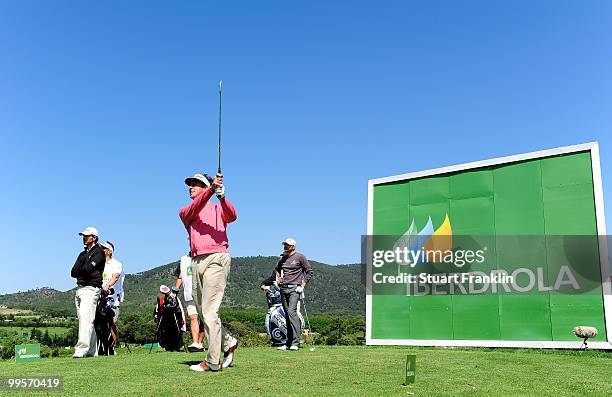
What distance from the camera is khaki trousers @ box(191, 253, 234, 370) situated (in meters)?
6.50

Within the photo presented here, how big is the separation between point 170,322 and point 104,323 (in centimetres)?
106

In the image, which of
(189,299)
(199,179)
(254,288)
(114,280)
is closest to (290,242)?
(189,299)

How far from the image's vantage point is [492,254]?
1320 centimetres

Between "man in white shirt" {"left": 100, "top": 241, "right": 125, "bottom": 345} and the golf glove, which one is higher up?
the golf glove

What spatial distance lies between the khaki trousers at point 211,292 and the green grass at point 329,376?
0.28m

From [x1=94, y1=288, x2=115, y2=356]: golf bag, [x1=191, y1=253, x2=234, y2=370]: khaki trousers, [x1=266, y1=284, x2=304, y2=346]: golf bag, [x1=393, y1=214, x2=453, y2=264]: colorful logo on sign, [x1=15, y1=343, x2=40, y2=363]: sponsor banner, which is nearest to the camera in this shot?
[x1=191, y1=253, x2=234, y2=370]: khaki trousers

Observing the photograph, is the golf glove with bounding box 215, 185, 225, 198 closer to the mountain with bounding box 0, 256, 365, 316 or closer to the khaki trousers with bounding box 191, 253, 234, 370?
the khaki trousers with bounding box 191, 253, 234, 370

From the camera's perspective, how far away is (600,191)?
11727 millimetres

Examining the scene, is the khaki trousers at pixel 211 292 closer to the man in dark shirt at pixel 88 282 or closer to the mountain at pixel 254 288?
the man in dark shirt at pixel 88 282

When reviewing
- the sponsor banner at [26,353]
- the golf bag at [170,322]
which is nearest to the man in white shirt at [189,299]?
the golf bag at [170,322]

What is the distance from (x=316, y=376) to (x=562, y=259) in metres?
7.73

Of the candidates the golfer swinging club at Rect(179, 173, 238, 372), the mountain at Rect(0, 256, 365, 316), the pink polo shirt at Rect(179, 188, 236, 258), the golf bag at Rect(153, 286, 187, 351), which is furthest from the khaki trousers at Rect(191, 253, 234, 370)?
the mountain at Rect(0, 256, 365, 316)

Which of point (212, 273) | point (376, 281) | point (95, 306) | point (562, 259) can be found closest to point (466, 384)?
point (212, 273)

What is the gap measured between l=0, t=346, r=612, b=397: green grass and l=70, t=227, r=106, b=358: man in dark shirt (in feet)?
4.24
